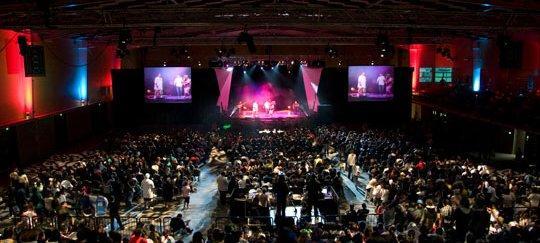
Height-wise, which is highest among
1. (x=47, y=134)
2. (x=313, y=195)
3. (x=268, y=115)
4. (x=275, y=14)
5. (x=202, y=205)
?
(x=275, y=14)

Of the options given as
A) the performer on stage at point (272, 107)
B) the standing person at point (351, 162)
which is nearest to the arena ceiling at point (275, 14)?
the standing person at point (351, 162)

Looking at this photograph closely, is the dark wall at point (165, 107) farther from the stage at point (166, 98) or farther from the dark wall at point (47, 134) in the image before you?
the stage at point (166, 98)

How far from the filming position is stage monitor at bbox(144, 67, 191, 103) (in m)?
31.8

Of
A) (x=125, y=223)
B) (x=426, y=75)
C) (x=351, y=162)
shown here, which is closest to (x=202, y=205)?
(x=125, y=223)

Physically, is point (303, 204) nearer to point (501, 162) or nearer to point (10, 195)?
point (10, 195)

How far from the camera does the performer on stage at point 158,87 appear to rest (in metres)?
31.8

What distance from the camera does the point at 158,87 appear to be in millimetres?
31828

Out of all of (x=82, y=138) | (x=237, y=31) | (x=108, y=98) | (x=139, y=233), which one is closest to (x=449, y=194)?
(x=139, y=233)

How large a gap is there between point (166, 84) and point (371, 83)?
12.0 meters

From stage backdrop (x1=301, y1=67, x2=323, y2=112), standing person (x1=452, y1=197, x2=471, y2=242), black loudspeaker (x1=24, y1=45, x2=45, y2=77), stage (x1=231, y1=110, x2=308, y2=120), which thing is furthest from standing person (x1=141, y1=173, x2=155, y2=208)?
stage backdrop (x1=301, y1=67, x2=323, y2=112)

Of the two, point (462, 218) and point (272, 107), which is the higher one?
point (272, 107)

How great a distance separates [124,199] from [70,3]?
5975 mm

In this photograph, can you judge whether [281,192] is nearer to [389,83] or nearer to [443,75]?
[389,83]

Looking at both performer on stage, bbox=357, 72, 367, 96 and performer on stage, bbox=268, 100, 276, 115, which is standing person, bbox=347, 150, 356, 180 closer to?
performer on stage, bbox=357, 72, 367, 96
